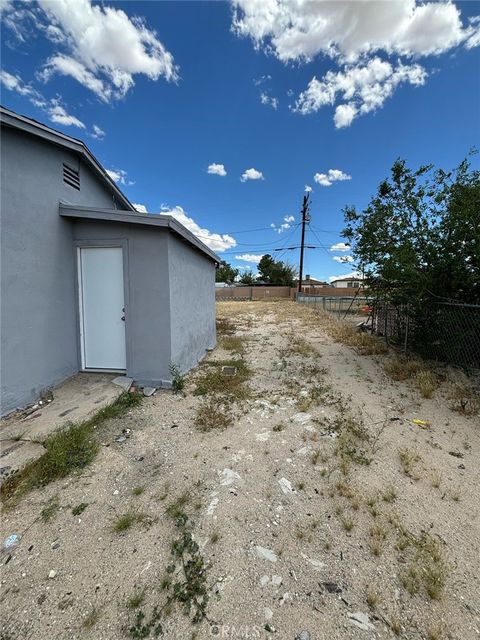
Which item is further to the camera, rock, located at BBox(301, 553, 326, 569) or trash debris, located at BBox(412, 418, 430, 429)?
trash debris, located at BBox(412, 418, 430, 429)

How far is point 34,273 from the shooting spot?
3516 millimetres

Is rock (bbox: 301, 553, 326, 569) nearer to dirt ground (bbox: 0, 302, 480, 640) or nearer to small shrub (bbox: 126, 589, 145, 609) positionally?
dirt ground (bbox: 0, 302, 480, 640)

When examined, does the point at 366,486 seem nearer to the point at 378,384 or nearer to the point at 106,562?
the point at 106,562

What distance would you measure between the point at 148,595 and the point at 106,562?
0.37 metres

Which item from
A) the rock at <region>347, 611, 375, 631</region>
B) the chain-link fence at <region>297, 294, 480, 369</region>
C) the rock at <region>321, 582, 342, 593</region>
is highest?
the chain-link fence at <region>297, 294, 480, 369</region>

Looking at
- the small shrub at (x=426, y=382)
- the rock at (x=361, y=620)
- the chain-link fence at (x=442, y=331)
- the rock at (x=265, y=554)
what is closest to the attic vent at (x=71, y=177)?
the rock at (x=265, y=554)

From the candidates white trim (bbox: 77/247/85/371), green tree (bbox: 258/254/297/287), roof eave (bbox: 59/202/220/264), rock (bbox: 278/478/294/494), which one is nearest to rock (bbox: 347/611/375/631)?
rock (bbox: 278/478/294/494)

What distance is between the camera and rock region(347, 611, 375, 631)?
1293 millimetres

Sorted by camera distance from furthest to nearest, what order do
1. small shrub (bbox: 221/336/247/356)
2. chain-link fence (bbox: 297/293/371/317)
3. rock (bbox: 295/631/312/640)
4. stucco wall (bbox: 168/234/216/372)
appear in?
1. chain-link fence (bbox: 297/293/371/317)
2. small shrub (bbox: 221/336/247/356)
3. stucco wall (bbox: 168/234/216/372)
4. rock (bbox: 295/631/312/640)

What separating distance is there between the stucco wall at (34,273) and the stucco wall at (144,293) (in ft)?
1.63

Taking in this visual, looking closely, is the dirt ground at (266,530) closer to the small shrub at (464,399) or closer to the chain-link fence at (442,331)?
the small shrub at (464,399)

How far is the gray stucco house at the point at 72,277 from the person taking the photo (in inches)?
129

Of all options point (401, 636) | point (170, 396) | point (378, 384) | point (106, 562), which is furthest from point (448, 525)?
point (170, 396)

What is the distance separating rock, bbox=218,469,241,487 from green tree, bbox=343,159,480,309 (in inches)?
187
